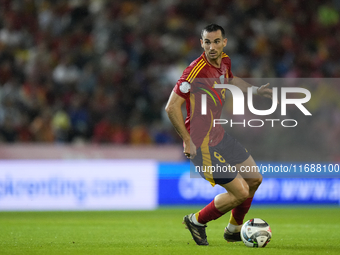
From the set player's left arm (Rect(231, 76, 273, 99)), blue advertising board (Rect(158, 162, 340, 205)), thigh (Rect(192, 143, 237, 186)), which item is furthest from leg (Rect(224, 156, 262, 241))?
blue advertising board (Rect(158, 162, 340, 205))

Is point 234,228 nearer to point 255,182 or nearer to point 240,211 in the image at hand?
point 240,211

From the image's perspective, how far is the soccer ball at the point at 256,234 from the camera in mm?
5469

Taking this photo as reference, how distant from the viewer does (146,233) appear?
6.91 meters

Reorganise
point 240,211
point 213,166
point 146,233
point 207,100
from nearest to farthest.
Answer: point 213,166 → point 207,100 → point 240,211 → point 146,233

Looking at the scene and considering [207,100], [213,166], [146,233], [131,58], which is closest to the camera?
[213,166]

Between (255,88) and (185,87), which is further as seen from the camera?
(255,88)

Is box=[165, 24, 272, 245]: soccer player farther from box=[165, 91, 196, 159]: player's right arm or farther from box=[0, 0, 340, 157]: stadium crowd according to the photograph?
box=[0, 0, 340, 157]: stadium crowd

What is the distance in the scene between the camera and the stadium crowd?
37.2ft

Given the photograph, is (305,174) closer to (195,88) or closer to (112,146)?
(112,146)

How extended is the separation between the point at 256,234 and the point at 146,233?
187 centimetres

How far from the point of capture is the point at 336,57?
13.3 metres

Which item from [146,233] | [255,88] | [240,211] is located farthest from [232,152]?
[146,233]

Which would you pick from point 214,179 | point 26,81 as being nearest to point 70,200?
point 26,81

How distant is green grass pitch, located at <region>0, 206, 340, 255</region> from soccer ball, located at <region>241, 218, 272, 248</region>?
0.08 metres
